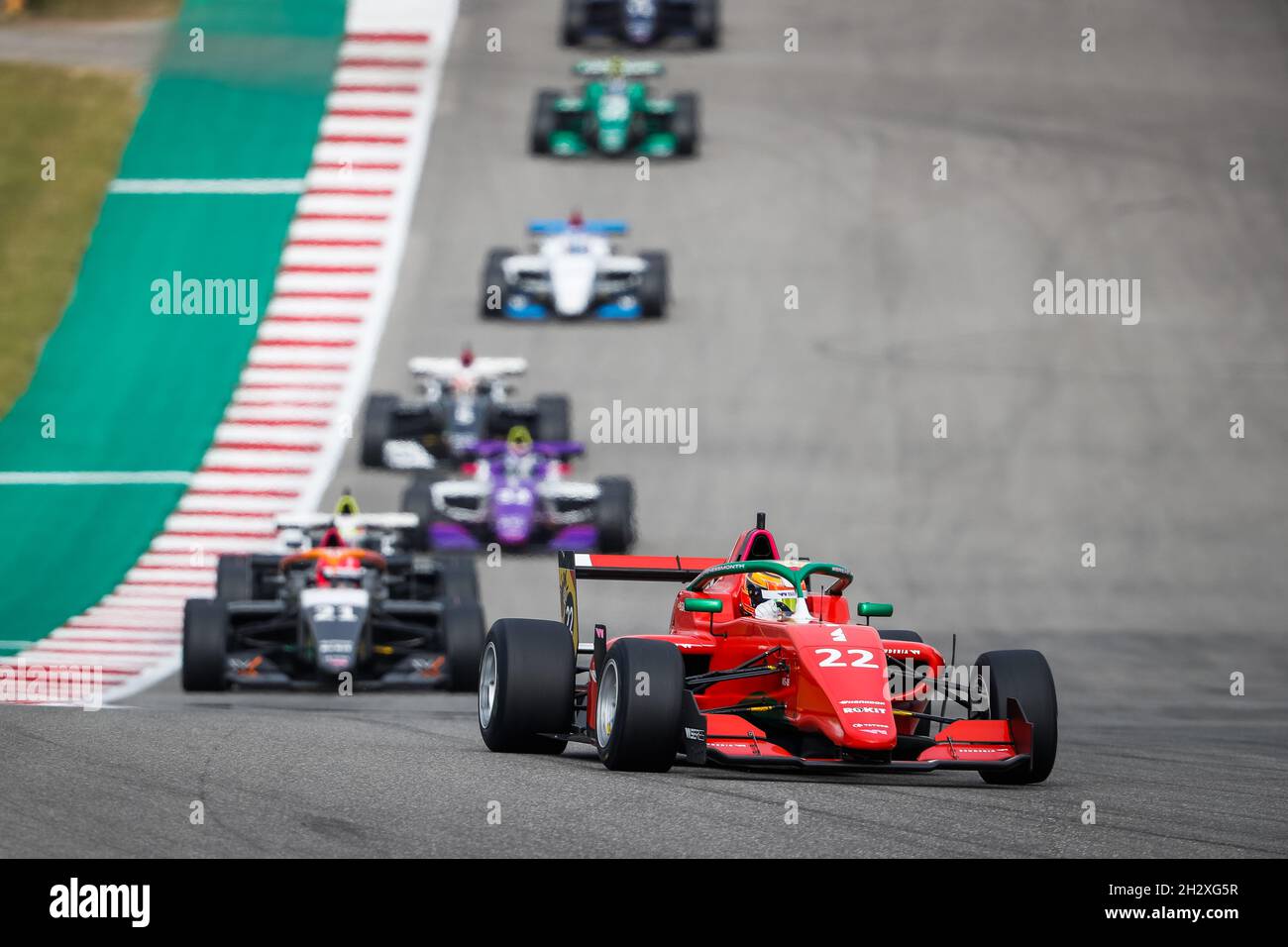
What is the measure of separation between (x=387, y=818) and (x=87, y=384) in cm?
1813

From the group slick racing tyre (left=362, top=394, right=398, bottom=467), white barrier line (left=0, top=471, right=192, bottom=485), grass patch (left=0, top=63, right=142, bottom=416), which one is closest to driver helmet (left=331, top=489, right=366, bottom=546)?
slick racing tyre (left=362, top=394, right=398, bottom=467)

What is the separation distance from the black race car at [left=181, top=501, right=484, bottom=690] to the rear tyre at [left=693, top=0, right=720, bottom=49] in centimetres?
1882

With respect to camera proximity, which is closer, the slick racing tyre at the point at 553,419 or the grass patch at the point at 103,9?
the slick racing tyre at the point at 553,419

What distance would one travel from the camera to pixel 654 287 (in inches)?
1017

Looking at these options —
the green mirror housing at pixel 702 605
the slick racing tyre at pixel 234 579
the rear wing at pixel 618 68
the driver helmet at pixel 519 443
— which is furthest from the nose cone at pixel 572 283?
the green mirror housing at pixel 702 605

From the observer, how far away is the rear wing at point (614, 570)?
11.8 m

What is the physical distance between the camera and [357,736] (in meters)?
11.8

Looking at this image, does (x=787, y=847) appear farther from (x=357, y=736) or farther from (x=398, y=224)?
(x=398, y=224)

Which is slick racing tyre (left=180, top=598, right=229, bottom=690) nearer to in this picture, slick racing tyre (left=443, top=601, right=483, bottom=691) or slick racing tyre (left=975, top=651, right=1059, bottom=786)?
slick racing tyre (left=443, top=601, right=483, bottom=691)

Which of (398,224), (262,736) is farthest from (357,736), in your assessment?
(398,224)

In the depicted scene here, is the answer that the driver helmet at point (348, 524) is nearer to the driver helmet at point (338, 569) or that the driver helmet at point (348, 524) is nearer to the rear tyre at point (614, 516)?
the driver helmet at point (338, 569)

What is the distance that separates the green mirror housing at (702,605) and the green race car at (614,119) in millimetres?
20454

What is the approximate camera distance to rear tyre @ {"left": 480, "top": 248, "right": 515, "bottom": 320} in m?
26.1
